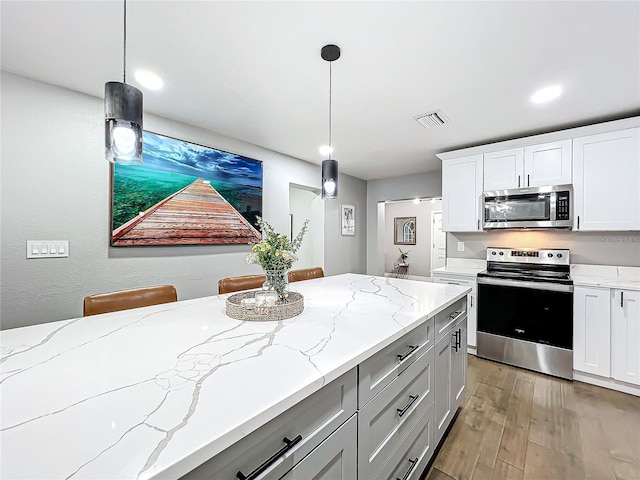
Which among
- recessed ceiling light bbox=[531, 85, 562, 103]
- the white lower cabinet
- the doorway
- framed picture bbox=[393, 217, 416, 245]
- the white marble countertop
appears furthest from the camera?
framed picture bbox=[393, 217, 416, 245]

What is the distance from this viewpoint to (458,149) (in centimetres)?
348

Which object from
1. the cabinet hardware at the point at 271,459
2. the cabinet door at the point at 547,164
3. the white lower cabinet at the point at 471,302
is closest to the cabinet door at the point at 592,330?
the white lower cabinet at the point at 471,302

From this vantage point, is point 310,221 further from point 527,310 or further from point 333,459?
point 333,459

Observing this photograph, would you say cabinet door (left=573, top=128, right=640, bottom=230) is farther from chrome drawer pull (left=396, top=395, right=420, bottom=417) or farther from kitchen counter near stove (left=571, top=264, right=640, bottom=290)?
chrome drawer pull (left=396, top=395, right=420, bottom=417)

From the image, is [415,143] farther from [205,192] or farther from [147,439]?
[147,439]

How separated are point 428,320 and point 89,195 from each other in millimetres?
2689

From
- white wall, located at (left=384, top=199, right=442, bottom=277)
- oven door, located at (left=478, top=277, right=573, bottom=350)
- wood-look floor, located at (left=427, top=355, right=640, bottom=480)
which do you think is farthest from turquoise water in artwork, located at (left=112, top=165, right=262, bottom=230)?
white wall, located at (left=384, top=199, right=442, bottom=277)

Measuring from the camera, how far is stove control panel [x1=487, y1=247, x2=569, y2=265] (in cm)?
297

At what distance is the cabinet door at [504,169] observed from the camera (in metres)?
3.04

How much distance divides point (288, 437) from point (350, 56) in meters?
1.97

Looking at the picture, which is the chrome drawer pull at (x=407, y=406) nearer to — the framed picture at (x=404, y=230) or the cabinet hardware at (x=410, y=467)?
the cabinet hardware at (x=410, y=467)

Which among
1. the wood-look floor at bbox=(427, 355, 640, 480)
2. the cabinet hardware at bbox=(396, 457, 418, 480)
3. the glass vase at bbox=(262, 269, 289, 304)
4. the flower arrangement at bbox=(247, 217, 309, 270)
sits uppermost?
the flower arrangement at bbox=(247, 217, 309, 270)

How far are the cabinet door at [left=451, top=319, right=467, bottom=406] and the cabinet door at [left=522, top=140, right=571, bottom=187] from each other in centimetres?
190

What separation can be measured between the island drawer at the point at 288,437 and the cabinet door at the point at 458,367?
123cm
